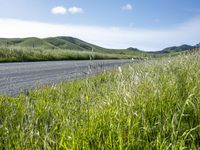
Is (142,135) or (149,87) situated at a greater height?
(149,87)

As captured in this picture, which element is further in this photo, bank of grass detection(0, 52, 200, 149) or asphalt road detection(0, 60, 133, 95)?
asphalt road detection(0, 60, 133, 95)

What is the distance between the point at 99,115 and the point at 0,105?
86.9 inches

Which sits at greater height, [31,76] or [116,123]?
[116,123]

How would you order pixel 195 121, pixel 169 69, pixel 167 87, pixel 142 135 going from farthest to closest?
pixel 169 69 < pixel 167 87 < pixel 195 121 < pixel 142 135

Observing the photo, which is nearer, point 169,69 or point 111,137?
point 111,137

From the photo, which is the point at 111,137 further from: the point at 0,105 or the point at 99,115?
the point at 0,105

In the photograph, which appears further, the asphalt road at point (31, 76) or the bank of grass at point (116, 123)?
the asphalt road at point (31, 76)

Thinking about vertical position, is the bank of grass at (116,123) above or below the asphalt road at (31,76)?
above

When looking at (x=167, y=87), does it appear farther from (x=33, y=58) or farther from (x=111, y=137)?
(x=33, y=58)

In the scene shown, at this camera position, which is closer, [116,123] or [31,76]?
[116,123]

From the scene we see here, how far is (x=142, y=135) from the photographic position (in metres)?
3.76

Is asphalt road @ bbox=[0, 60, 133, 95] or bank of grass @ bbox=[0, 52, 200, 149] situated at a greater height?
bank of grass @ bbox=[0, 52, 200, 149]

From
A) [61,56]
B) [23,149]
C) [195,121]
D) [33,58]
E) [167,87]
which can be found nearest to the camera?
[23,149]

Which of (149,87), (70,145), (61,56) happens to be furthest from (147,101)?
(61,56)
